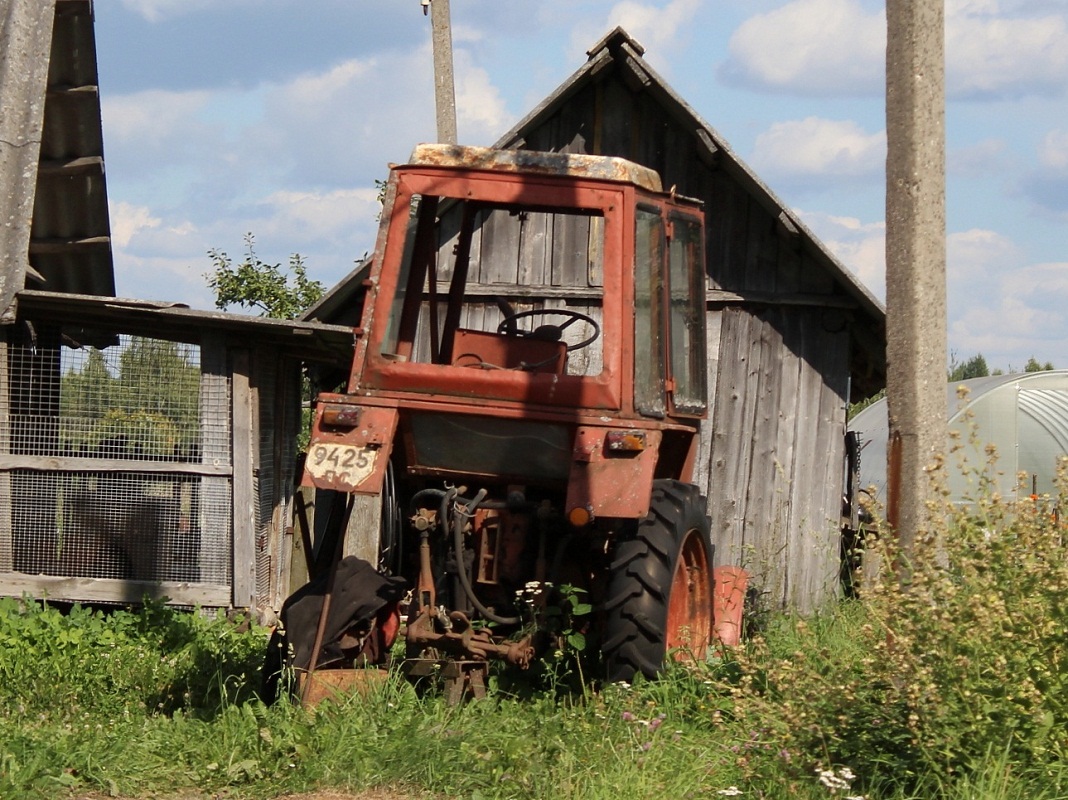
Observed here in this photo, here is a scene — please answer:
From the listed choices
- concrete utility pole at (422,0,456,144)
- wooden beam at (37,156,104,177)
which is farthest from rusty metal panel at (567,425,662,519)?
concrete utility pole at (422,0,456,144)

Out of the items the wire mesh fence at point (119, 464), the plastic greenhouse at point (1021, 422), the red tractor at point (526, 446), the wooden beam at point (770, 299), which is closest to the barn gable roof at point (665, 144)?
the wooden beam at point (770, 299)

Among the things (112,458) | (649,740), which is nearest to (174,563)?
(112,458)

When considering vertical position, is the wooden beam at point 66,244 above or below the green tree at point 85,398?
above

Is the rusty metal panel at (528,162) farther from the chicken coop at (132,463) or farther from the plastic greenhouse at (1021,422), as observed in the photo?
the plastic greenhouse at (1021,422)

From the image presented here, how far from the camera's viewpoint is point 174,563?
9.42 meters

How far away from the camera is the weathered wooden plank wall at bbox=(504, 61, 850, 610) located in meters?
11.1

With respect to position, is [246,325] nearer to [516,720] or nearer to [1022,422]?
[516,720]

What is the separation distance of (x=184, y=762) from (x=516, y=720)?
1269 millimetres

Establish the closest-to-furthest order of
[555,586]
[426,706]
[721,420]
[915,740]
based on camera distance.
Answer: [915,740], [426,706], [555,586], [721,420]

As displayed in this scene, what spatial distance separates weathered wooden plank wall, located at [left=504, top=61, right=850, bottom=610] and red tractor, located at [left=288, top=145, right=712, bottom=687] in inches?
173

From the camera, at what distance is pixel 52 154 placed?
34.5ft

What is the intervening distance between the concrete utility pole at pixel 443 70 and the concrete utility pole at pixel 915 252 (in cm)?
879

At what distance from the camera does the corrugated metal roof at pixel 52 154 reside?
8.93 m

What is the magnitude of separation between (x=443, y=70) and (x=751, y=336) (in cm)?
511
